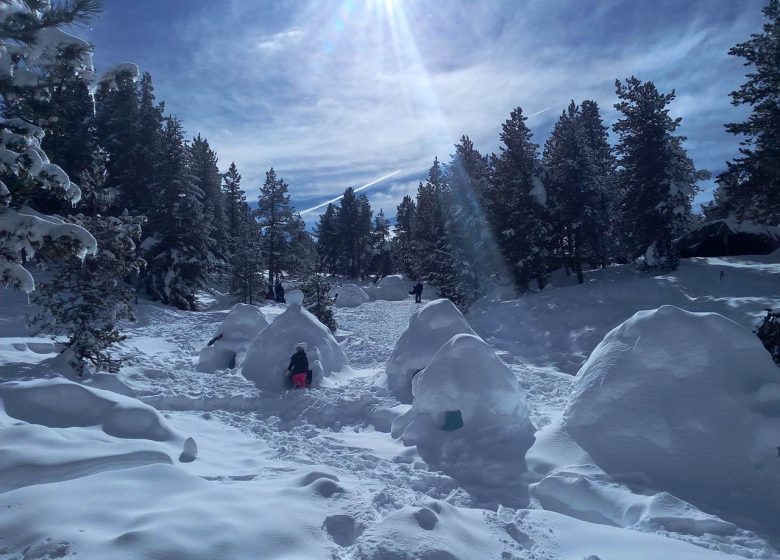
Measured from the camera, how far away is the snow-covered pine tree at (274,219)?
40.8 m

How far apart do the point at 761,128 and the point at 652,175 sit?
604 centimetres

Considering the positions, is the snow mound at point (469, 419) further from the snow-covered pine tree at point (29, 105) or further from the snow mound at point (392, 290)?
the snow mound at point (392, 290)

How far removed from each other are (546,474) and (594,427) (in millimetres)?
1073

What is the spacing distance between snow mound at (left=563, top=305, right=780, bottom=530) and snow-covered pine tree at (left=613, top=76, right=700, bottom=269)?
17686 millimetres

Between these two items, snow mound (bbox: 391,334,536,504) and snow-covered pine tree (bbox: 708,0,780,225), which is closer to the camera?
snow mound (bbox: 391,334,536,504)

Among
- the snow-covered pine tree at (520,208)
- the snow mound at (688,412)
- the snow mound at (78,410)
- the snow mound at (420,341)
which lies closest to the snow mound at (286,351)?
the snow mound at (420,341)

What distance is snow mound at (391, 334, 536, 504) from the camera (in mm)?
6699

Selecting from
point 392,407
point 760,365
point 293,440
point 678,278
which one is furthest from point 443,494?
point 678,278

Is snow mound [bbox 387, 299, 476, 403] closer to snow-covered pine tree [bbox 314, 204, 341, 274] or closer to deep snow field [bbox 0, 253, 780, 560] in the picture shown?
deep snow field [bbox 0, 253, 780, 560]

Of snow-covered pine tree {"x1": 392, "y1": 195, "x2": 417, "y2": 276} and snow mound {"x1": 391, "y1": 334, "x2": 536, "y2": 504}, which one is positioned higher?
snow-covered pine tree {"x1": 392, "y1": 195, "x2": 417, "y2": 276}

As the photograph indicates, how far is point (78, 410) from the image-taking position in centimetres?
637

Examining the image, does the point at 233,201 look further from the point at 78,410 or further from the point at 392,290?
the point at 78,410

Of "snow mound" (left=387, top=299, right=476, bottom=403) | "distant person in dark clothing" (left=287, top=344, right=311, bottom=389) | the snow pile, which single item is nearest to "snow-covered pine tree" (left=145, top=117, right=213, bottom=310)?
the snow pile

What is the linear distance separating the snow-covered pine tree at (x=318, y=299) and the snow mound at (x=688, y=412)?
15.4 m
